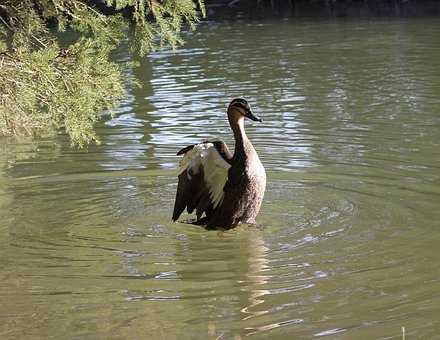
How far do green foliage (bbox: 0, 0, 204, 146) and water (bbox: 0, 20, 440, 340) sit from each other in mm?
1109

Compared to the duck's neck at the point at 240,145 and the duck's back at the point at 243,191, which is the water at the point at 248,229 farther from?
→ the duck's neck at the point at 240,145

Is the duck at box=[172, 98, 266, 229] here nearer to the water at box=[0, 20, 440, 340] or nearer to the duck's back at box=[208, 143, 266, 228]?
the duck's back at box=[208, 143, 266, 228]

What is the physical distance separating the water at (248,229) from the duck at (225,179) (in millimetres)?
208

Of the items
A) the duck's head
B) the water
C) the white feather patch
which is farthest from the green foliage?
the water

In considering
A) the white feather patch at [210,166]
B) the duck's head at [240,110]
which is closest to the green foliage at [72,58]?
the duck's head at [240,110]

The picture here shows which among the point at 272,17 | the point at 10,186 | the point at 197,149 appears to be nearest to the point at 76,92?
the point at 197,149

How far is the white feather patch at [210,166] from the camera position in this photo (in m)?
8.70

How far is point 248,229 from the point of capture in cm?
881

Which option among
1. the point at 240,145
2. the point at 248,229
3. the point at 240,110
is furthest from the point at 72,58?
the point at 248,229

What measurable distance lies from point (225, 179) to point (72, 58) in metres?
1.66

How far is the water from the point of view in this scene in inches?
254

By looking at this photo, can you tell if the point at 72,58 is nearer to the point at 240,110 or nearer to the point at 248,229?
the point at 240,110

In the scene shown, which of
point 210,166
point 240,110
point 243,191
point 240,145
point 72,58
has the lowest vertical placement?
point 243,191

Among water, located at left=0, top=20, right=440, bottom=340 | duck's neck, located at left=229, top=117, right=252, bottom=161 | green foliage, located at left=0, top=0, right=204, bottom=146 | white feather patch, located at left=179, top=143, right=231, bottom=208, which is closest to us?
water, located at left=0, top=20, right=440, bottom=340
